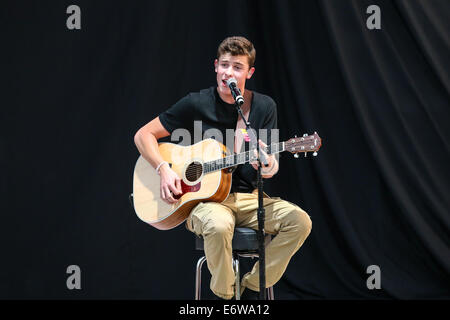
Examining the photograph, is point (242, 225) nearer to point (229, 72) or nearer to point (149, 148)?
point (149, 148)

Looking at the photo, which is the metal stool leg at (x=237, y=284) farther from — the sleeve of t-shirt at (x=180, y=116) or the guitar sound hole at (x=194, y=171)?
the sleeve of t-shirt at (x=180, y=116)

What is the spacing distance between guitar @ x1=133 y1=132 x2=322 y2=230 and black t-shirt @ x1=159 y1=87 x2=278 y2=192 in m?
0.13

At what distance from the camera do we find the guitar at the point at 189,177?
101 inches

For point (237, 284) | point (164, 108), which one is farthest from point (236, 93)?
point (164, 108)

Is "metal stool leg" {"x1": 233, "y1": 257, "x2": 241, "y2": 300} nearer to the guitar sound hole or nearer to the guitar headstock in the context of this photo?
the guitar sound hole

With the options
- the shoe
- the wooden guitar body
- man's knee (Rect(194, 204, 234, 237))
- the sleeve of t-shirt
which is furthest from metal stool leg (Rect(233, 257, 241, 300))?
the sleeve of t-shirt

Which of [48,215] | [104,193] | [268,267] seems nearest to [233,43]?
[268,267]

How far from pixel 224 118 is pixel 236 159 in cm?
37

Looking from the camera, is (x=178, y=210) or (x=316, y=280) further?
(x=316, y=280)

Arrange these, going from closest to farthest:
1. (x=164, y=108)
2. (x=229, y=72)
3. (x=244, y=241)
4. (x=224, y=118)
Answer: (x=244, y=241)
(x=229, y=72)
(x=224, y=118)
(x=164, y=108)

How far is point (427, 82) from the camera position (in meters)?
3.43

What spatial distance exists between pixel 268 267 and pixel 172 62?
1.71 m

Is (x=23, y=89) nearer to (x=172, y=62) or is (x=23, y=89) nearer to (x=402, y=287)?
(x=172, y=62)

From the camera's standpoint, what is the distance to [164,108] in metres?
3.55
